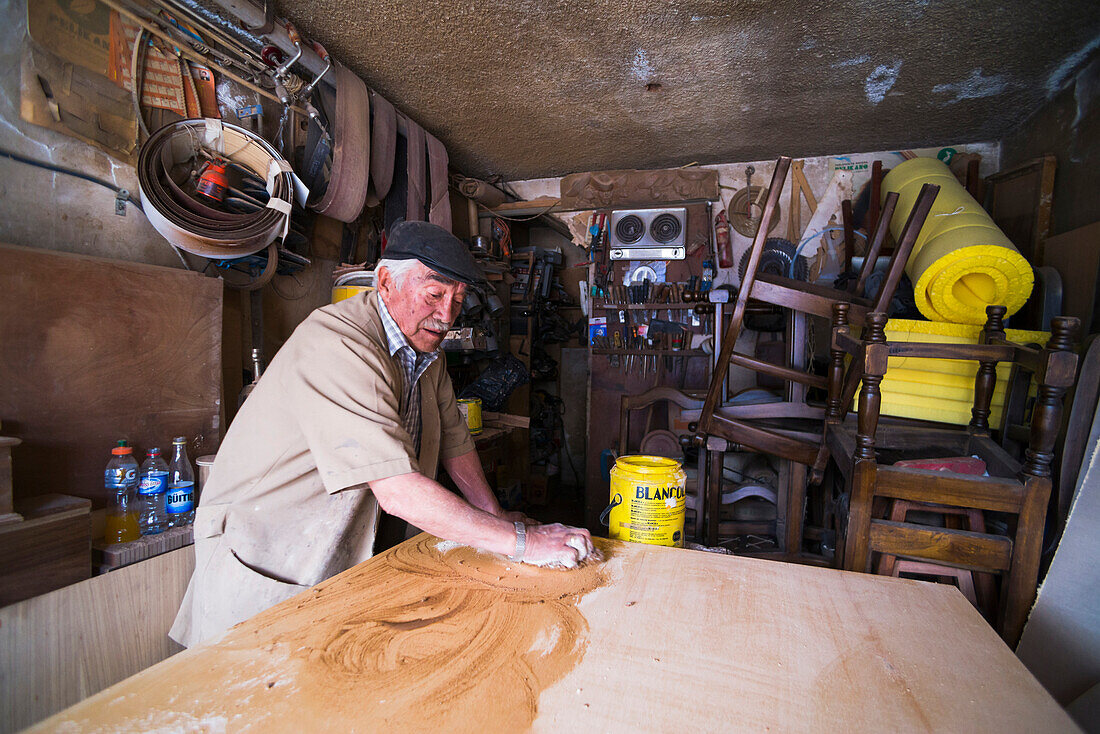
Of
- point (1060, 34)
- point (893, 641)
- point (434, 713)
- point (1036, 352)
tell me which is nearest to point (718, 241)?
point (1060, 34)

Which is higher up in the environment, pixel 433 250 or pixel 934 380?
pixel 433 250

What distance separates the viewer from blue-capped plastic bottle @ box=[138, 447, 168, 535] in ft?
5.51

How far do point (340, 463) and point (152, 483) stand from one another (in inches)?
37.9

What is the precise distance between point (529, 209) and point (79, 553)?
4.03 meters

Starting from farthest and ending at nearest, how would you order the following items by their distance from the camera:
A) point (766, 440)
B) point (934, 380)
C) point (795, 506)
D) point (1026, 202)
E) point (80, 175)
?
point (1026, 202)
point (795, 506)
point (766, 440)
point (934, 380)
point (80, 175)

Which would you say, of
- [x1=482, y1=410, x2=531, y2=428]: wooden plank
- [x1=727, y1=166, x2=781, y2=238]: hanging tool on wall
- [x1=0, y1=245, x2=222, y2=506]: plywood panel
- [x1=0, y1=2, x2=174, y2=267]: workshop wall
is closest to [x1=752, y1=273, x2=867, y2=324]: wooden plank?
[x1=482, y1=410, x2=531, y2=428]: wooden plank

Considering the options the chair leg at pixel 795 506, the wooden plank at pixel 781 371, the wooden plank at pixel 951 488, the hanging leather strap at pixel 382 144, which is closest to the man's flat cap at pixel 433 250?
the wooden plank at pixel 951 488

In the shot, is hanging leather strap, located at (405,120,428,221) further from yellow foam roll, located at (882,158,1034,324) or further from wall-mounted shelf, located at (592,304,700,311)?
yellow foam roll, located at (882,158,1034,324)

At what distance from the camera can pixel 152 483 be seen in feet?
5.49

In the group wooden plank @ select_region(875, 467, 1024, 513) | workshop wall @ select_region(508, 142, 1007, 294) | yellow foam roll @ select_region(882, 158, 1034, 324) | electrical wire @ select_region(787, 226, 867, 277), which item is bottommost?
wooden plank @ select_region(875, 467, 1024, 513)

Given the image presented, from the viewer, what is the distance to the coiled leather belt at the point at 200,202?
6.12 feet

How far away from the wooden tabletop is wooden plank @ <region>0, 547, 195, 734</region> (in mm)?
914

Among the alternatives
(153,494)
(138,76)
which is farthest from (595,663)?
(138,76)

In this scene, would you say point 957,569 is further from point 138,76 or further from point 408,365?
point 138,76
